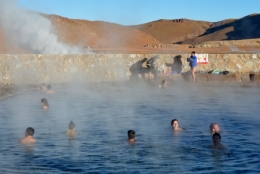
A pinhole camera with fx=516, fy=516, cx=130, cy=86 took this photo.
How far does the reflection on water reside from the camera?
1036cm

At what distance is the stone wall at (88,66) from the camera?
26.2 meters

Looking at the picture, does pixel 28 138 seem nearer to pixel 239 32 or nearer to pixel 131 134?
pixel 131 134

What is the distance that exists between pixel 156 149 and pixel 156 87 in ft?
47.5

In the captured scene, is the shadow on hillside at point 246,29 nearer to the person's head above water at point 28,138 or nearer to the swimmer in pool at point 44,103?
the swimmer in pool at point 44,103

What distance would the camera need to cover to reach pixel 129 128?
584 inches

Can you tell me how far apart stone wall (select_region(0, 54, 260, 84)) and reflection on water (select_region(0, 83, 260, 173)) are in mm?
2799

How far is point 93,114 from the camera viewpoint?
17.7 m

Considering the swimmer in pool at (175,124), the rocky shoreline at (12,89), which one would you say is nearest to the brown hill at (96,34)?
the rocky shoreline at (12,89)

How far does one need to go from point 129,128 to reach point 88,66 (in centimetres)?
1314

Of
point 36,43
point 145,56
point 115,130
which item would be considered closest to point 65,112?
point 115,130

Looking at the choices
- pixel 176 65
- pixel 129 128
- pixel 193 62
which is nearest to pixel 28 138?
pixel 129 128

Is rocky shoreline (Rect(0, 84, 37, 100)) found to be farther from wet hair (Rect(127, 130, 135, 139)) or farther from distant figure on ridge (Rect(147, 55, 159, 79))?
wet hair (Rect(127, 130, 135, 139))

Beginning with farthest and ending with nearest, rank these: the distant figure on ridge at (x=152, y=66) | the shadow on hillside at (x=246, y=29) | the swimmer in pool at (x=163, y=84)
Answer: the shadow on hillside at (x=246, y=29), the distant figure on ridge at (x=152, y=66), the swimmer in pool at (x=163, y=84)

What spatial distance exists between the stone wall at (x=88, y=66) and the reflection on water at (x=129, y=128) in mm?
2799
